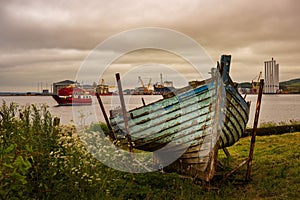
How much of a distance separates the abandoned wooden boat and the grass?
64 cm

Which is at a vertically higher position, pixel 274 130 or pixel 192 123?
pixel 192 123

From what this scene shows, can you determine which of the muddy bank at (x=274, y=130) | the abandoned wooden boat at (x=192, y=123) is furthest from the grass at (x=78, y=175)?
the muddy bank at (x=274, y=130)

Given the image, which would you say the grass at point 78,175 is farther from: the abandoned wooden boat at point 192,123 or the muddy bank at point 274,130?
the muddy bank at point 274,130

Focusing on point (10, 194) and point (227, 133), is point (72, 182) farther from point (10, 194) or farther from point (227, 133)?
point (227, 133)

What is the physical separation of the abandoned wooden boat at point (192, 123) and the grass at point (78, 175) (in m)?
0.64

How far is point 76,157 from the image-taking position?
17.7ft

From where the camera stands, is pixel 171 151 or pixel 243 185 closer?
pixel 243 185

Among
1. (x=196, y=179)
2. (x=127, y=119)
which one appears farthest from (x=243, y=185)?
(x=127, y=119)

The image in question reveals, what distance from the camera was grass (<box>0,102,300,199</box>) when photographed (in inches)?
172

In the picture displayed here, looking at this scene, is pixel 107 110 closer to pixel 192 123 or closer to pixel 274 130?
pixel 274 130

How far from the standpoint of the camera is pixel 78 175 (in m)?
5.46

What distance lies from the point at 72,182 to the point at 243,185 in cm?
381

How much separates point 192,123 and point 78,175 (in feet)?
9.68

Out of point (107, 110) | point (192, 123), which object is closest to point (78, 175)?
point (192, 123)
